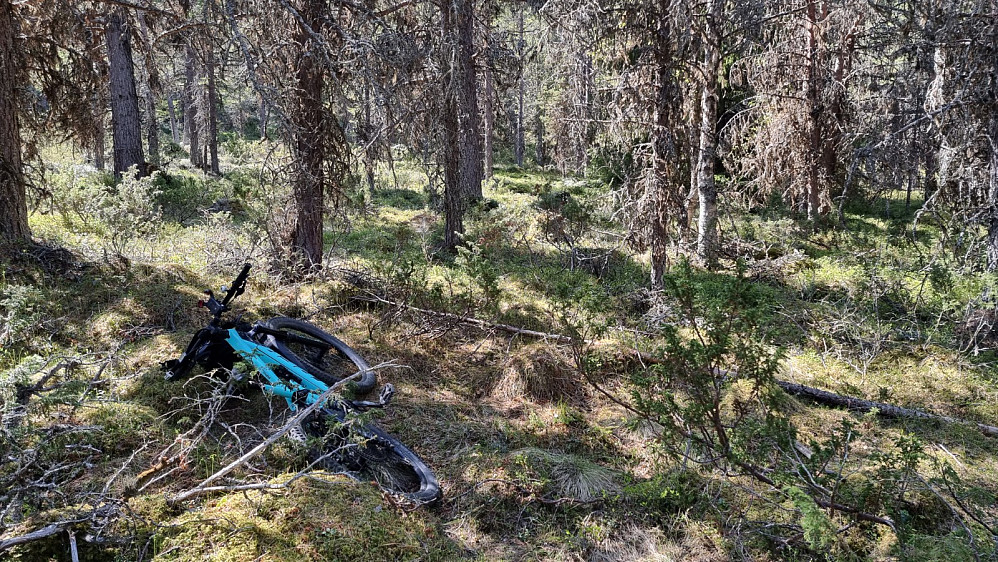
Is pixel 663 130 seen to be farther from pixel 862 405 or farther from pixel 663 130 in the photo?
pixel 862 405

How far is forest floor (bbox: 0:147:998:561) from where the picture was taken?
3.05 metres

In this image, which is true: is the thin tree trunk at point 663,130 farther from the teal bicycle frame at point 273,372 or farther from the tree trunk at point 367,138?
the teal bicycle frame at point 273,372

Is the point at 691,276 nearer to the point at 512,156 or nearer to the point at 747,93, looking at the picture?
the point at 747,93

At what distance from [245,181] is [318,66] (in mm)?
11768

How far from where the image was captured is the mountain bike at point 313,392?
3.87 metres

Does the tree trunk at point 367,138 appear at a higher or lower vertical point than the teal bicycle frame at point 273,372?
higher

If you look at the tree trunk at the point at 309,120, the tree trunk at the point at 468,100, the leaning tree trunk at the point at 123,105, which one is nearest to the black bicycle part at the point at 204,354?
the tree trunk at the point at 309,120

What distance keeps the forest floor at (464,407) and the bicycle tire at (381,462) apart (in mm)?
200

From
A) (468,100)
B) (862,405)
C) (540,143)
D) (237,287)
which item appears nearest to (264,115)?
(237,287)

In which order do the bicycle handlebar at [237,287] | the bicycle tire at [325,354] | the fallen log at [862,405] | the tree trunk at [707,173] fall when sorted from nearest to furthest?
the bicycle handlebar at [237,287] → the fallen log at [862,405] → the bicycle tire at [325,354] → the tree trunk at [707,173]

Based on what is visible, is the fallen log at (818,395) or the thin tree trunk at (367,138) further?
the thin tree trunk at (367,138)

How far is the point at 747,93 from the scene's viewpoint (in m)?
14.7

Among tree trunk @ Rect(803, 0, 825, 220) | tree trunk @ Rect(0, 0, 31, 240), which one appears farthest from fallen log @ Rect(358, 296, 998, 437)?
tree trunk @ Rect(803, 0, 825, 220)

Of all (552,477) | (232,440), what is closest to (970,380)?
(552,477)
